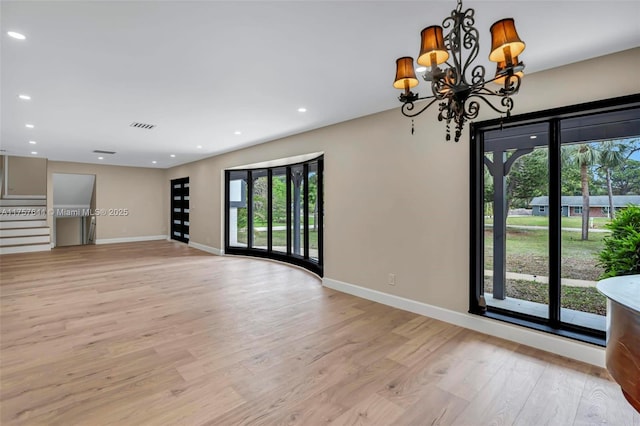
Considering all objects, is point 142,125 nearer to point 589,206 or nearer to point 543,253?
point 543,253

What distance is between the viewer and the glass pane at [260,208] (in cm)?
719

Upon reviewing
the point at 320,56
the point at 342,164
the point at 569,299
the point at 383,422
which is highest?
the point at 320,56

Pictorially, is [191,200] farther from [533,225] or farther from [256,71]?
[533,225]

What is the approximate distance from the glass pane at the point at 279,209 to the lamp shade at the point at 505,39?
538cm

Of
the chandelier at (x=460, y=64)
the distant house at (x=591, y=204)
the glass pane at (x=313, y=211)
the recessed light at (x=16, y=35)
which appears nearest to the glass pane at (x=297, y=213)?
the glass pane at (x=313, y=211)

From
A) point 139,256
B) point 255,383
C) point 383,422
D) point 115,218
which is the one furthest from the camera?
point 115,218

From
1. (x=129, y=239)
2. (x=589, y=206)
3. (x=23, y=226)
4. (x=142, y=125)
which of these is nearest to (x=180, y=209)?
(x=129, y=239)

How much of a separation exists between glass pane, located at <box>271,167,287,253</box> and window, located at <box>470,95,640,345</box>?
427cm

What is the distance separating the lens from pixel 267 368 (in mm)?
2471

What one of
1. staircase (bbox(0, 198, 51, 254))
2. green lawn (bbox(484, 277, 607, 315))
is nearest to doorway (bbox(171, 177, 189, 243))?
staircase (bbox(0, 198, 51, 254))

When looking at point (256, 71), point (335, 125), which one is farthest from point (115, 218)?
point (256, 71)

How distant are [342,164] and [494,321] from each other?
286 centimetres

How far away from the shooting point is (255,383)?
2.26 m

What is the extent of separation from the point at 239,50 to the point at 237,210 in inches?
229
